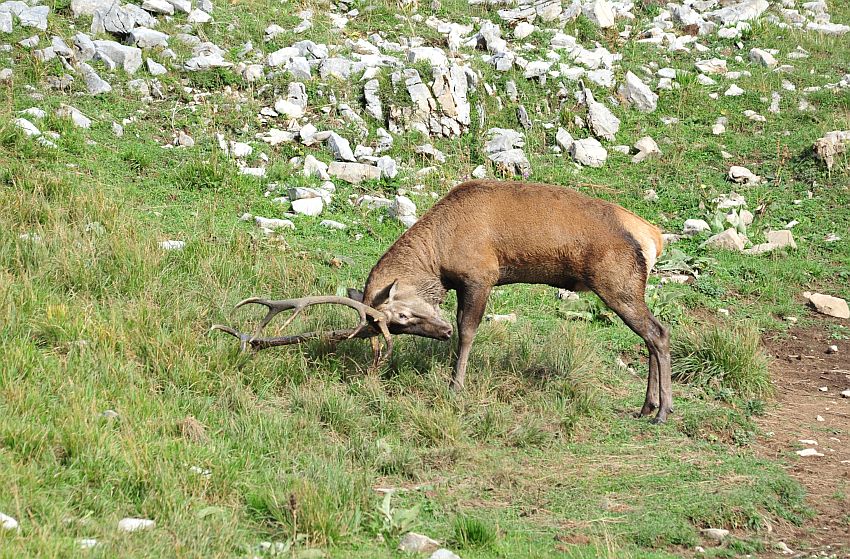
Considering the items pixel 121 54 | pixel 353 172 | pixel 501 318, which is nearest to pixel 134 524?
pixel 501 318

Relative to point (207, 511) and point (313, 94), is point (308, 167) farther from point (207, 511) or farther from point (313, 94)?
point (207, 511)

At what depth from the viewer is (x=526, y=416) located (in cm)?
737

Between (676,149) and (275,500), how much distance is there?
9387 millimetres

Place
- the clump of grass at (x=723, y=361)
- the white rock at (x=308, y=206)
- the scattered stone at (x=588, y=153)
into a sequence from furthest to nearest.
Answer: the scattered stone at (x=588, y=153)
the white rock at (x=308, y=206)
the clump of grass at (x=723, y=361)

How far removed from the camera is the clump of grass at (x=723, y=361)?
828cm

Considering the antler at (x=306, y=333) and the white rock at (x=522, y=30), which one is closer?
the antler at (x=306, y=333)

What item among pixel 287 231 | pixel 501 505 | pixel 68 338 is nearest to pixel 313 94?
pixel 287 231

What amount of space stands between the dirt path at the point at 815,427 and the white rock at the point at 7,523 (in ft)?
14.4

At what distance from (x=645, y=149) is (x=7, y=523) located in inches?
403

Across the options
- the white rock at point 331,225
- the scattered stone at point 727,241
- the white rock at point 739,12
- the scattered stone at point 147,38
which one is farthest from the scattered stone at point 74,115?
the white rock at point 739,12

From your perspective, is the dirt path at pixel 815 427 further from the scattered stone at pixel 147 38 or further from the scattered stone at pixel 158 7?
the scattered stone at pixel 158 7

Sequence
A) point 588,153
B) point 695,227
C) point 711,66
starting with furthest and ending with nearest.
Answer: point 711,66 < point 588,153 < point 695,227

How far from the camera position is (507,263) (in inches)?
310

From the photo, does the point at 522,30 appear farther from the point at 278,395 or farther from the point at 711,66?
the point at 278,395
